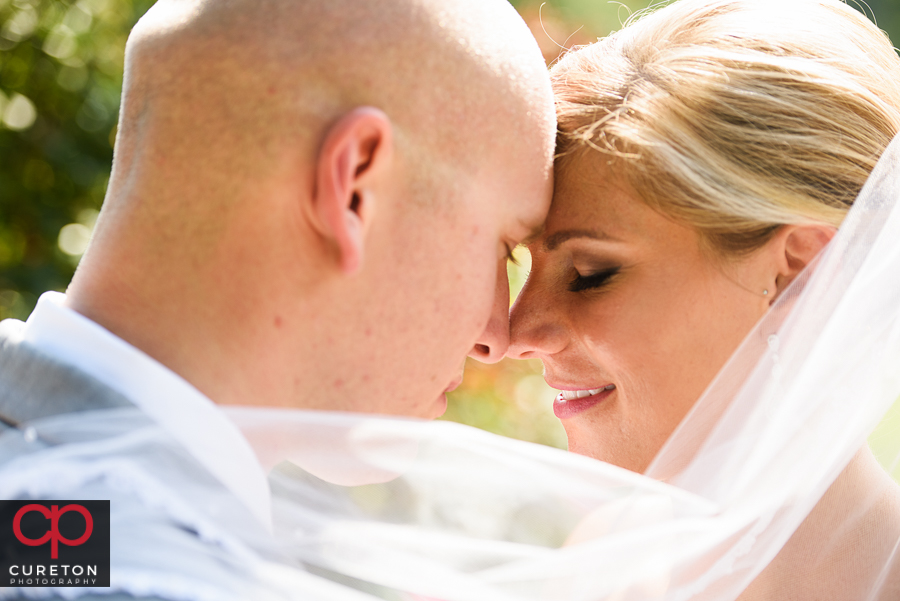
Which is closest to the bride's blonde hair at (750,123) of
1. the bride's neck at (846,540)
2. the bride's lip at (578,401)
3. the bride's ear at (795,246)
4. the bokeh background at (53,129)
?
the bride's ear at (795,246)

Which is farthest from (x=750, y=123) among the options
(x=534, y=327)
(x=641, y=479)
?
(x=641, y=479)

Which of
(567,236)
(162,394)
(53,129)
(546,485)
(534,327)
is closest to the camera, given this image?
(162,394)

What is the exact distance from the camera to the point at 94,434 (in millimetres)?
1078

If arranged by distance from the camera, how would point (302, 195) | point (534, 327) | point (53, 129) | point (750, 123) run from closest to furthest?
point (302, 195), point (750, 123), point (534, 327), point (53, 129)

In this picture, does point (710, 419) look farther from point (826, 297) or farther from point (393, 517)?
point (393, 517)

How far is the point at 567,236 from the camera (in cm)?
171

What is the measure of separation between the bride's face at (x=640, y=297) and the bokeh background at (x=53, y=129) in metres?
1.39

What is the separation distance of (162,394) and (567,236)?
3.08ft

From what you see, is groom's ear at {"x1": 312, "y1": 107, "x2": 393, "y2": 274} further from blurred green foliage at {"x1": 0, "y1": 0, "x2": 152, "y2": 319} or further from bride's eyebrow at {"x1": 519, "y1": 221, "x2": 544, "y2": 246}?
blurred green foliage at {"x1": 0, "y1": 0, "x2": 152, "y2": 319}

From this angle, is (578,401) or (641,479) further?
(578,401)

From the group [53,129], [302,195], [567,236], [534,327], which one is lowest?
[53,129]

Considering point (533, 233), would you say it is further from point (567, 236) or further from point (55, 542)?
point (55, 542)

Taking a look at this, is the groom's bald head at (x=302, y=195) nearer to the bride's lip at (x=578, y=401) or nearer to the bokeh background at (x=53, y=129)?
the bride's lip at (x=578, y=401)

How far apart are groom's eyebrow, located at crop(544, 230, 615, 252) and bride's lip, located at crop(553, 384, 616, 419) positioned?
0.36 meters
